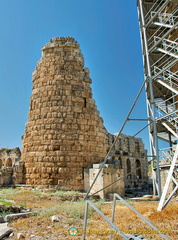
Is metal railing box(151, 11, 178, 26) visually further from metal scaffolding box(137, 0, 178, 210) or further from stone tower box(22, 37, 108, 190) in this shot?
stone tower box(22, 37, 108, 190)

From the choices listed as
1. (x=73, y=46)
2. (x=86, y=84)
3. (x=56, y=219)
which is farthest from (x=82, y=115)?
(x=56, y=219)

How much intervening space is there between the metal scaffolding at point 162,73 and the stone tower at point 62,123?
→ 10.1 feet

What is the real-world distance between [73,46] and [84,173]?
6.98m

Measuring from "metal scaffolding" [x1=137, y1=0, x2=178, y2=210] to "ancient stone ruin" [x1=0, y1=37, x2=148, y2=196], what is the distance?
209 cm

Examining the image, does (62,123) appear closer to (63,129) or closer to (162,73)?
(63,129)

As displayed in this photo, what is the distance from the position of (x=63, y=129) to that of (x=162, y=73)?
236 inches

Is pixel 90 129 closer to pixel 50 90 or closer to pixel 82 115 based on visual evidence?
pixel 82 115

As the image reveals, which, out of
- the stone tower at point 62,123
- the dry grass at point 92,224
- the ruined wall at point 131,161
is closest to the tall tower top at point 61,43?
the stone tower at point 62,123

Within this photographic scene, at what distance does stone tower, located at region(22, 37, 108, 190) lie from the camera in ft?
34.0

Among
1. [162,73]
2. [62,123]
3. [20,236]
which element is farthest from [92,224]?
[162,73]

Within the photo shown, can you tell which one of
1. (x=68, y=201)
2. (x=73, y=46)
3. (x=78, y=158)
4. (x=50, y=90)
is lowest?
(x=68, y=201)

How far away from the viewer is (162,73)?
37.3 ft

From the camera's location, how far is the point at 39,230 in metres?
4.48

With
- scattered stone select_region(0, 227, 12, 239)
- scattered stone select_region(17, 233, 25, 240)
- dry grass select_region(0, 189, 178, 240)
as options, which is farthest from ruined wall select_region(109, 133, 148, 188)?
scattered stone select_region(17, 233, 25, 240)
